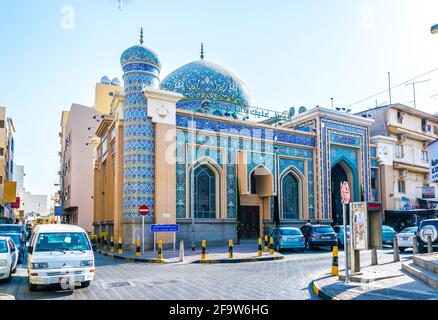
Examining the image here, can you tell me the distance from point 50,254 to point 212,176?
51.5ft

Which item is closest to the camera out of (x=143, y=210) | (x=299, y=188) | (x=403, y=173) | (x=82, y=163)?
(x=143, y=210)

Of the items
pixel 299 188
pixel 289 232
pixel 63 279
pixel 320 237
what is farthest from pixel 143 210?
pixel 299 188

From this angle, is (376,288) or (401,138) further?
(401,138)

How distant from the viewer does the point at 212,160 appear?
2509 cm

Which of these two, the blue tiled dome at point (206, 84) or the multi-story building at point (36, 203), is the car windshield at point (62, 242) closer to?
the blue tiled dome at point (206, 84)

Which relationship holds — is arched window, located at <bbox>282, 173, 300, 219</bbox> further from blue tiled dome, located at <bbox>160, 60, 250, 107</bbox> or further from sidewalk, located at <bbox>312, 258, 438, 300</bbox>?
sidewalk, located at <bbox>312, 258, 438, 300</bbox>

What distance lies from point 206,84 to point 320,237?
13.4m

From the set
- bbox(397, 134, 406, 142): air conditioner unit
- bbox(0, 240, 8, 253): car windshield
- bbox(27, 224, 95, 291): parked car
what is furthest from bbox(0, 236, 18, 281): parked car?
bbox(397, 134, 406, 142): air conditioner unit

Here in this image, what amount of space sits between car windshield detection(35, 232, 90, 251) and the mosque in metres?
10.7

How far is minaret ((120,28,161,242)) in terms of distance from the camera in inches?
876

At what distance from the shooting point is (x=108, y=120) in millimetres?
27984

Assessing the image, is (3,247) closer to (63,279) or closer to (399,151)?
(63,279)

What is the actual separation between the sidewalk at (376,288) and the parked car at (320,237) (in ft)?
32.4

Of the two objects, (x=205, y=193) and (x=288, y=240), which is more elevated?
(x=205, y=193)
